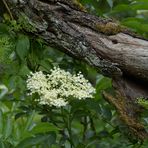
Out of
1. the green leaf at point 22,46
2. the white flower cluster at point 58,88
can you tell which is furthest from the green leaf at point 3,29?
the white flower cluster at point 58,88

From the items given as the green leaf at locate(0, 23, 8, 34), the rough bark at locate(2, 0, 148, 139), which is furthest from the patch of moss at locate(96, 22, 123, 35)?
the green leaf at locate(0, 23, 8, 34)

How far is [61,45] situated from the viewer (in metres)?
1.74

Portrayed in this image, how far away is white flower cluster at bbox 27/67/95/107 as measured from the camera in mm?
1572

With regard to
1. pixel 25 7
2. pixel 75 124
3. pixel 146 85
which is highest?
pixel 25 7

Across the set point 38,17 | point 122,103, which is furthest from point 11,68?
point 122,103

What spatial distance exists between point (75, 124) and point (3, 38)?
0.94 m

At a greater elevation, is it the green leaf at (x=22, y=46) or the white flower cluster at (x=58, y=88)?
the green leaf at (x=22, y=46)

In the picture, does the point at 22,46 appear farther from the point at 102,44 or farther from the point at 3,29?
the point at 102,44

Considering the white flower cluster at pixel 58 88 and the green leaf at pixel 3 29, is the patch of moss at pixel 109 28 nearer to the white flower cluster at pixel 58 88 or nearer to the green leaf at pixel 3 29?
the white flower cluster at pixel 58 88

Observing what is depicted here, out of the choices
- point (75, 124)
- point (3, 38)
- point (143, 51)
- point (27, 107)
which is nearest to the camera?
point (143, 51)

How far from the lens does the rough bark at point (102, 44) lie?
66.6 inches

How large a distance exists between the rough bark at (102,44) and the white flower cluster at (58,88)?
0.12 metres

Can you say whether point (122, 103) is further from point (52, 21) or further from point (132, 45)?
point (52, 21)

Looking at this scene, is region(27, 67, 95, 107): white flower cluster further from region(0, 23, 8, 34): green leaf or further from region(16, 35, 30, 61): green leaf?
region(0, 23, 8, 34): green leaf
